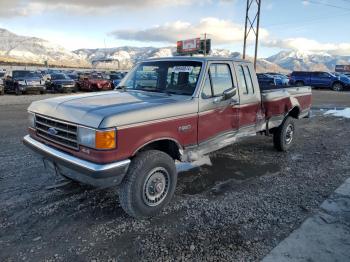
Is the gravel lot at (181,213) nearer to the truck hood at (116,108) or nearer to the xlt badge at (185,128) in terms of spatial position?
the xlt badge at (185,128)

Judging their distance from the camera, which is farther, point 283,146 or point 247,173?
point 283,146

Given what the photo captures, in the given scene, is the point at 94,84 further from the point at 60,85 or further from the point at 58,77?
the point at 58,77

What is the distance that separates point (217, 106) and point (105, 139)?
202 cm

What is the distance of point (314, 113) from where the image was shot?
13.7 m

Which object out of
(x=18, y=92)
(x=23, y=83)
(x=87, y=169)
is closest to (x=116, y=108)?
(x=87, y=169)

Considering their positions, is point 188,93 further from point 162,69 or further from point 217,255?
point 217,255

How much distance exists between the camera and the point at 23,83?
21.4 metres

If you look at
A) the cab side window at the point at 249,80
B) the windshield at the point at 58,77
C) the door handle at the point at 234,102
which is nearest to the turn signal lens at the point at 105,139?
the door handle at the point at 234,102

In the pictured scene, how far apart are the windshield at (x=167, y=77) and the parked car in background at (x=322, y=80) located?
29008mm

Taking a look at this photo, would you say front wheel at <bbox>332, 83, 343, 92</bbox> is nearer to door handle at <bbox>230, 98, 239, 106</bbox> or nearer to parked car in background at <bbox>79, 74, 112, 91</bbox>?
parked car in background at <bbox>79, 74, 112, 91</bbox>

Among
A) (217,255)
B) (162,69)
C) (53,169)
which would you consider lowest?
(217,255)

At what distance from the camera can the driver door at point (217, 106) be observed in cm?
464

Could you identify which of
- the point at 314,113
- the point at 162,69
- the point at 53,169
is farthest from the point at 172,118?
the point at 314,113

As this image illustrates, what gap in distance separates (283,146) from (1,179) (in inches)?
222
